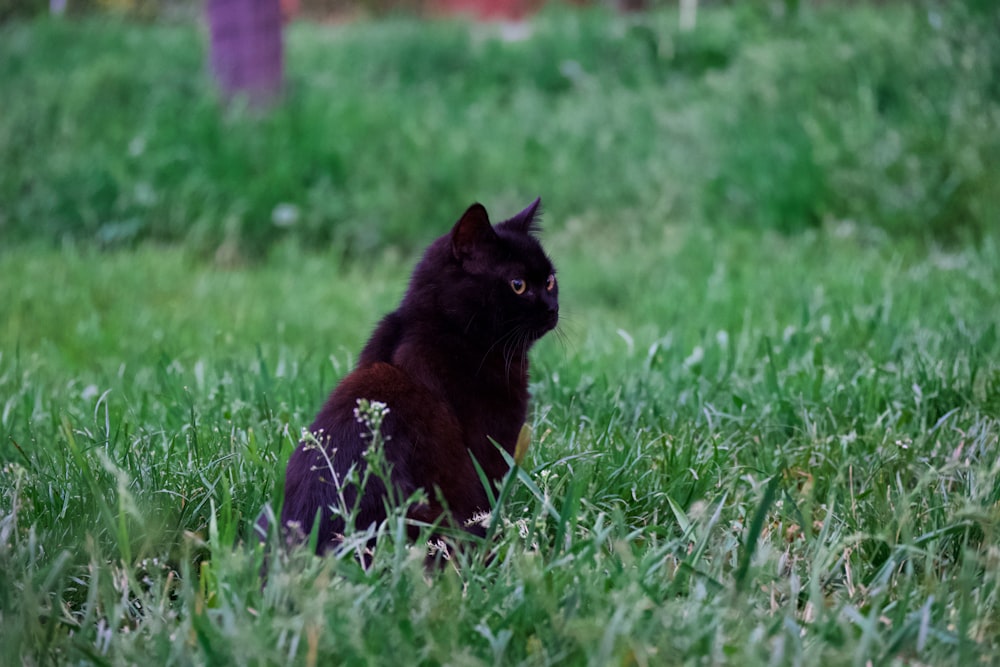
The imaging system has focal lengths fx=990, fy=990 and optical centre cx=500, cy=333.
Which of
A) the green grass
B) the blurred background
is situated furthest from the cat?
the blurred background

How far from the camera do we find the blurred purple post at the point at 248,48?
23.7ft

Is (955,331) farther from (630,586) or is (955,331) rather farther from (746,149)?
(746,149)

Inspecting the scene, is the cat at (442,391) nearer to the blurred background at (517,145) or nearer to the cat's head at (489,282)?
the cat's head at (489,282)

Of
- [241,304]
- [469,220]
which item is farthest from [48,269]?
[469,220]

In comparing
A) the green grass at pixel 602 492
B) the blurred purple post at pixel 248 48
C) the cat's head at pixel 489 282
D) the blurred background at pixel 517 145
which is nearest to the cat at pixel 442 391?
the cat's head at pixel 489 282

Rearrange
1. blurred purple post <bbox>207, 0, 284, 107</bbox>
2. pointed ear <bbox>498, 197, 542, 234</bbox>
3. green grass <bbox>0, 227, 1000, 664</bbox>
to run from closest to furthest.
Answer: green grass <bbox>0, 227, 1000, 664</bbox> → pointed ear <bbox>498, 197, 542, 234</bbox> → blurred purple post <bbox>207, 0, 284, 107</bbox>

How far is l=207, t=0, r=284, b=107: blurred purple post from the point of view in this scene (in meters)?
7.24

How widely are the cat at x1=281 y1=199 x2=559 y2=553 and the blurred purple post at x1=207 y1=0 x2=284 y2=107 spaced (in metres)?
5.19

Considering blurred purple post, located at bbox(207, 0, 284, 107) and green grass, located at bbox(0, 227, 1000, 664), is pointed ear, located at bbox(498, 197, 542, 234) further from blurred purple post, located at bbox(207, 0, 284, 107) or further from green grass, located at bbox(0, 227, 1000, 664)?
blurred purple post, located at bbox(207, 0, 284, 107)

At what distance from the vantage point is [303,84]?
26.9ft

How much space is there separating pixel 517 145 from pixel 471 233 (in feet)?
16.3

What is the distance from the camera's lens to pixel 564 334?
2.88 metres

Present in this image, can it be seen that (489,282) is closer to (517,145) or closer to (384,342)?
(384,342)

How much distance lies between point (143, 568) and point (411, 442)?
1.87ft
